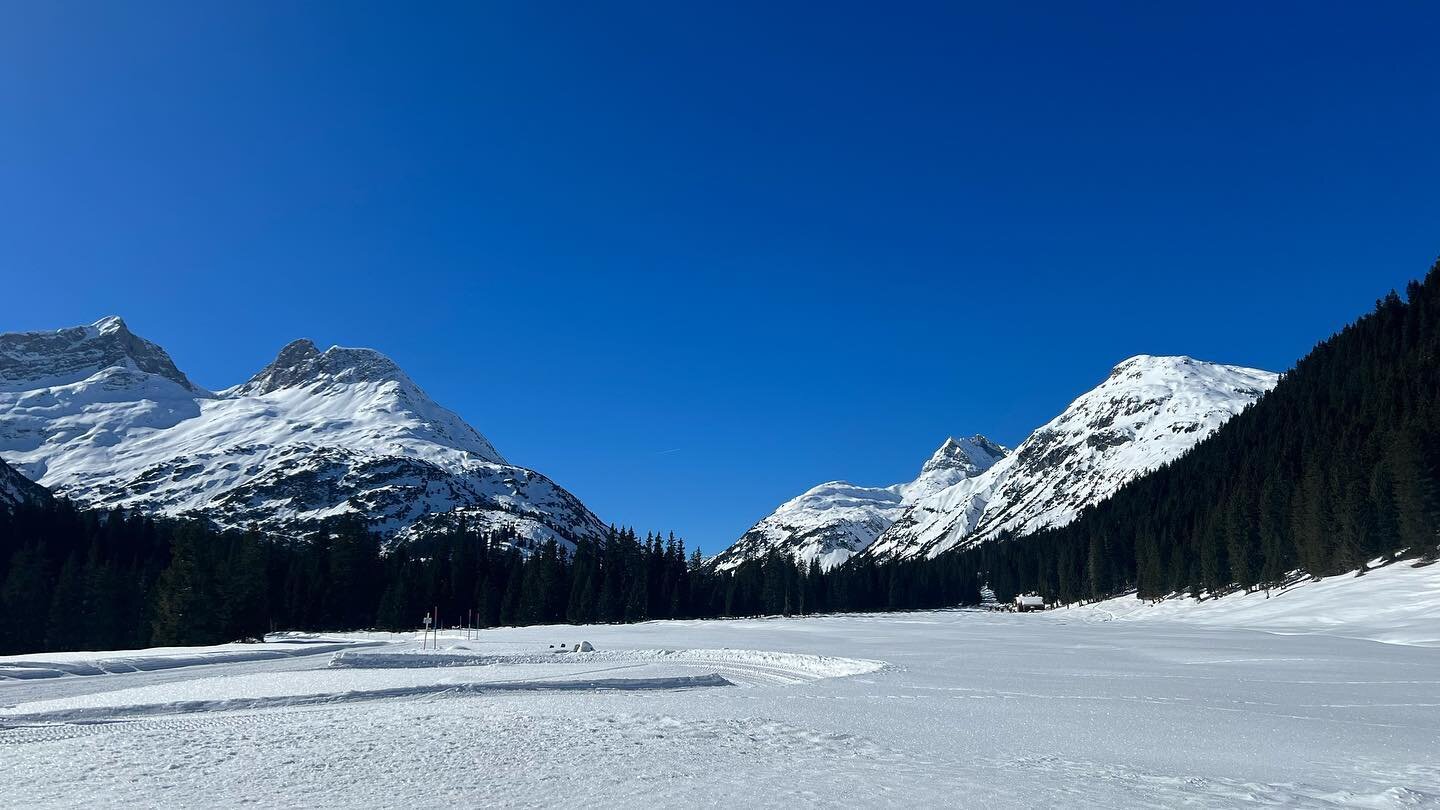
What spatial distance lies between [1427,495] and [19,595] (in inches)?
5410

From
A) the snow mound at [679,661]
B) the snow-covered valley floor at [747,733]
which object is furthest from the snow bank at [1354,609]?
the snow mound at [679,661]

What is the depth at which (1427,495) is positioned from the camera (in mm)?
61344

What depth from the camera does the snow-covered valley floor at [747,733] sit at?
30.6 feet

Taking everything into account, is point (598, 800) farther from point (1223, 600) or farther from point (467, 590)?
point (467, 590)

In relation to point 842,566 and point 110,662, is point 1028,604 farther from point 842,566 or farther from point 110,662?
point 110,662

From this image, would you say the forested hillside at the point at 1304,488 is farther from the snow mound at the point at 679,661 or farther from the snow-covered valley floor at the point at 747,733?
the snow mound at the point at 679,661

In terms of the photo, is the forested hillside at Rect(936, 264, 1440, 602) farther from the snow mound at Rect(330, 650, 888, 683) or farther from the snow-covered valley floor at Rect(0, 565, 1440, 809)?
the snow mound at Rect(330, 650, 888, 683)

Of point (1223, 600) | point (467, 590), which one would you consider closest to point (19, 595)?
point (467, 590)

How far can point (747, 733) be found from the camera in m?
13.4

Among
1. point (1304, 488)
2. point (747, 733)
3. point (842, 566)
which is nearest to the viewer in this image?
point (747, 733)

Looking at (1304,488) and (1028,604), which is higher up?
(1304,488)

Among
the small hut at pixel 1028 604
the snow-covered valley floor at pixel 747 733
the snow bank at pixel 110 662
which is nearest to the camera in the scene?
the snow-covered valley floor at pixel 747 733

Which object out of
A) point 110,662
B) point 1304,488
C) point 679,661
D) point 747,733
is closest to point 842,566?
point 1304,488

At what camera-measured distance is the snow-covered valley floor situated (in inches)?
368
